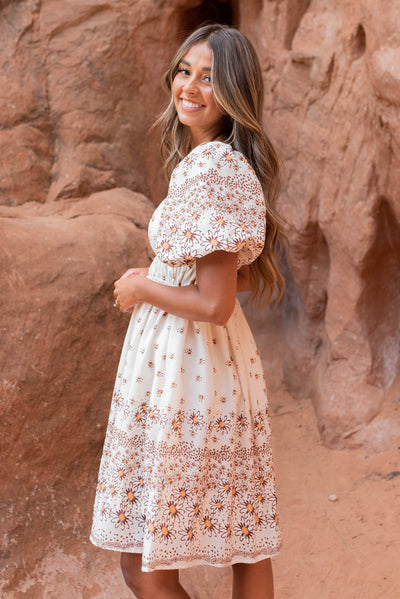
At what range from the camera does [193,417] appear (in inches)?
70.4

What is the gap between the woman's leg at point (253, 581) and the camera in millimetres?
1960

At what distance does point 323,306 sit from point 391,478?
966 millimetres

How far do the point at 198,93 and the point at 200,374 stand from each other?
727 millimetres

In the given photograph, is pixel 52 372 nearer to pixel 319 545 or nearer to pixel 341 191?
pixel 319 545

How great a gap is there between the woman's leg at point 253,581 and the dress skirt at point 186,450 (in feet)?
0.26

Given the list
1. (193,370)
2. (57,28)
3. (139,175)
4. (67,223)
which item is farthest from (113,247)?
(57,28)

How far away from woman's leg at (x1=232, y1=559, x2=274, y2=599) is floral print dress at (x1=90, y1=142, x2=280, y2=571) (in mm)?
77

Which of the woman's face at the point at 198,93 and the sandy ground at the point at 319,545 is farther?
the sandy ground at the point at 319,545

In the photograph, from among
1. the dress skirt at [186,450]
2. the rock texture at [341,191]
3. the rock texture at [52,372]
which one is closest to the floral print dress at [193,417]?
the dress skirt at [186,450]

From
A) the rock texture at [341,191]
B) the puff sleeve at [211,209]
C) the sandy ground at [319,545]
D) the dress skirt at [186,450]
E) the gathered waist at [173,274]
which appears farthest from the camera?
the rock texture at [341,191]

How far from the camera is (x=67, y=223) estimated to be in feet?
9.95

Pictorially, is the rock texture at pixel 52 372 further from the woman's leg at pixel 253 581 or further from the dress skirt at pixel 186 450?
the woman's leg at pixel 253 581

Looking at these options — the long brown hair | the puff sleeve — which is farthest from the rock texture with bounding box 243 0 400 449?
the puff sleeve

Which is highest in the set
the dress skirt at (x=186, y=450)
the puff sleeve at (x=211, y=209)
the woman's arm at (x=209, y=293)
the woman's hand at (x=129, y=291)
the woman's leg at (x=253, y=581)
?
the puff sleeve at (x=211, y=209)
